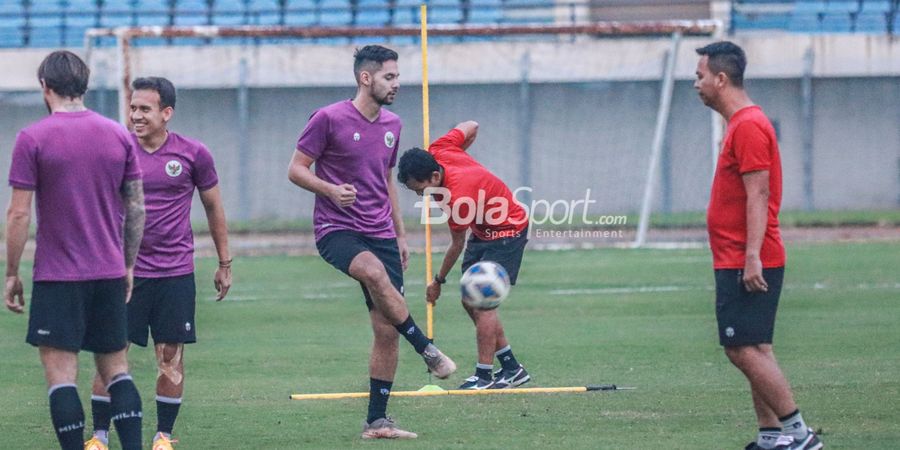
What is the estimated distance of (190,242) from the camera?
811cm

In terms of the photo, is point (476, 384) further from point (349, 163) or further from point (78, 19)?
point (78, 19)

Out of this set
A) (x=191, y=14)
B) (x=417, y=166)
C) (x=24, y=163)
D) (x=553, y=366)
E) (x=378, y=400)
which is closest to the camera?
(x=24, y=163)

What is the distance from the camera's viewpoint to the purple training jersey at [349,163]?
8.52 m

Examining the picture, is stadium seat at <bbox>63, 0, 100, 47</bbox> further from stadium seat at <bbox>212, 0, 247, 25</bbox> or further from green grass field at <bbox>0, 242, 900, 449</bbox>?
green grass field at <bbox>0, 242, 900, 449</bbox>

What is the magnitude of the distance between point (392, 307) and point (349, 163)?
943 millimetres

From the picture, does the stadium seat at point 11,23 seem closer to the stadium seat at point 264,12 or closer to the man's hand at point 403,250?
the stadium seat at point 264,12

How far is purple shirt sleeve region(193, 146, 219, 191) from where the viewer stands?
313 inches

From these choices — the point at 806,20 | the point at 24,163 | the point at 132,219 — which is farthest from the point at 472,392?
the point at 806,20

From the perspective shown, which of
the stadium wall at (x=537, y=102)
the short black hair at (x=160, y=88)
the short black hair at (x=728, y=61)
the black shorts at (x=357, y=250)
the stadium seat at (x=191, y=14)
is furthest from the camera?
the stadium seat at (x=191, y=14)

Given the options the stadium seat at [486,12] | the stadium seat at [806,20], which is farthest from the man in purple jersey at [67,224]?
the stadium seat at [806,20]

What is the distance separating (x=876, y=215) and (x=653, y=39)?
5931 millimetres

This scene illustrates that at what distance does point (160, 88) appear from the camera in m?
7.86

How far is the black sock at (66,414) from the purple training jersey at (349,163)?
239cm

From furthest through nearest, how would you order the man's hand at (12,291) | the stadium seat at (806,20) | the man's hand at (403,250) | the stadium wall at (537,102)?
the stadium seat at (806,20) < the stadium wall at (537,102) < the man's hand at (403,250) < the man's hand at (12,291)
